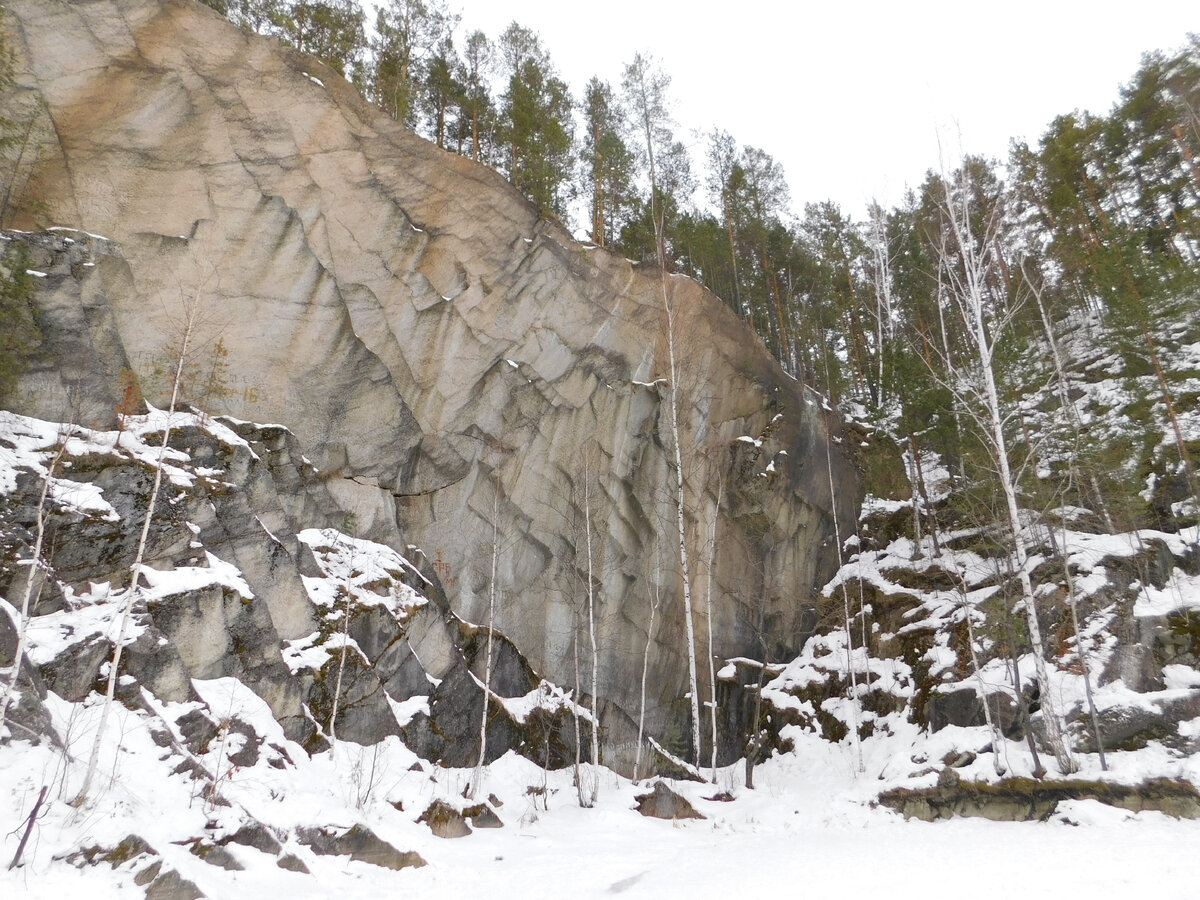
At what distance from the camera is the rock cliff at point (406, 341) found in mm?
15305

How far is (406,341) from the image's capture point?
62.4 feet

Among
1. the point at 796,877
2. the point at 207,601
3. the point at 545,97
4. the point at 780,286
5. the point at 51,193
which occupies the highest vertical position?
the point at 545,97

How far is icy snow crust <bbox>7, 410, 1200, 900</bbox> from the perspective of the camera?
762cm

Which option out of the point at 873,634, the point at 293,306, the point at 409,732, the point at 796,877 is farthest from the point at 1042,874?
the point at 293,306

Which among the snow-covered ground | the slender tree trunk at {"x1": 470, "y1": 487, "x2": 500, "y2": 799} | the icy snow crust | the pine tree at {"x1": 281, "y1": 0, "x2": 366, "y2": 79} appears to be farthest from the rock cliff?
the pine tree at {"x1": 281, "y1": 0, "x2": 366, "y2": 79}

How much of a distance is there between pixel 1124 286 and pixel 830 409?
37.3 feet

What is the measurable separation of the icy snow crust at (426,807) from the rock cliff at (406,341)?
77.9 inches

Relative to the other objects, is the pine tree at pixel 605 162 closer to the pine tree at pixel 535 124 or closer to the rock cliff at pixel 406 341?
the pine tree at pixel 535 124

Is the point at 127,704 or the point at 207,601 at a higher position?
the point at 207,601

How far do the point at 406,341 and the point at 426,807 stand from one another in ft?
40.6

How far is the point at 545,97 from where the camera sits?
25359 millimetres

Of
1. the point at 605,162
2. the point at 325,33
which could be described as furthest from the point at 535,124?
the point at 325,33

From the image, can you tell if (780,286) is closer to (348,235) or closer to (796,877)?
(348,235)

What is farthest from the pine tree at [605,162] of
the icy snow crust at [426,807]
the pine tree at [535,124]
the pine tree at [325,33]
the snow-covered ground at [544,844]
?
the snow-covered ground at [544,844]
